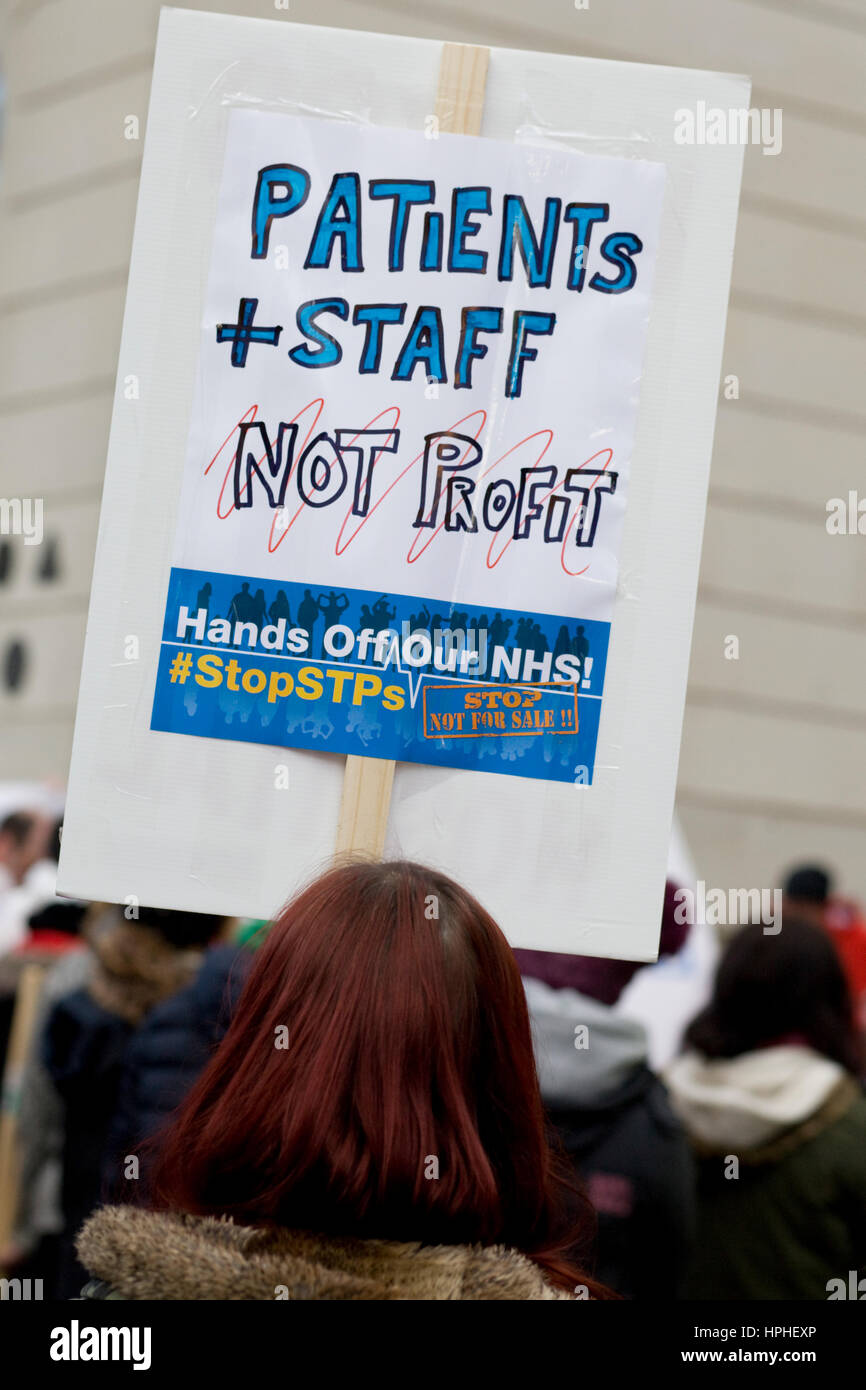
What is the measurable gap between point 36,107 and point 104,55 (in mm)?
592

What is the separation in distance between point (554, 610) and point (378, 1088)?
0.71m

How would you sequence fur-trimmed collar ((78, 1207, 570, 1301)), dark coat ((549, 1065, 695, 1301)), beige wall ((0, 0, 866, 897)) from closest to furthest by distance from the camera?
fur-trimmed collar ((78, 1207, 570, 1301))
dark coat ((549, 1065, 695, 1301))
beige wall ((0, 0, 866, 897))

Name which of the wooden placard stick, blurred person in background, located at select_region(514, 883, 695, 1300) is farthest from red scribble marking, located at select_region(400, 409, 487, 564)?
blurred person in background, located at select_region(514, 883, 695, 1300)

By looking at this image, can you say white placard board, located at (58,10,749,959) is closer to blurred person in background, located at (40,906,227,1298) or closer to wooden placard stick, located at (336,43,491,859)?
wooden placard stick, located at (336,43,491,859)

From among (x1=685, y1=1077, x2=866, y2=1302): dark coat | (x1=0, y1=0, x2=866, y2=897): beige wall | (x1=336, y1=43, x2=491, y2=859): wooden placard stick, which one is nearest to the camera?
(x1=336, y1=43, x2=491, y2=859): wooden placard stick

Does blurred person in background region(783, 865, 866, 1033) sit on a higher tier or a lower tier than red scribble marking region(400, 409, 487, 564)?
lower

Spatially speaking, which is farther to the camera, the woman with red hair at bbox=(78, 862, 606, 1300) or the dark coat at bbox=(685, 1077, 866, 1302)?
the dark coat at bbox=(685, 1077, 866, 1302)

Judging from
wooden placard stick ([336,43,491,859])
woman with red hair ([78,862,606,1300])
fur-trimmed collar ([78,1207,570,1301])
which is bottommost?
fur-trimmed collar ([78,1207,570,1301])

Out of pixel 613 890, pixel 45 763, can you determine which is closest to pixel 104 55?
pixel 45 763

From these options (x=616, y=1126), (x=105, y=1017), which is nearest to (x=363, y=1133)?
(x=616, y=1126)

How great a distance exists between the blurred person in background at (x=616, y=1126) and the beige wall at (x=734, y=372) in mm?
4845

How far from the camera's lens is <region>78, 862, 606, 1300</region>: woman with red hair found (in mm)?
1411

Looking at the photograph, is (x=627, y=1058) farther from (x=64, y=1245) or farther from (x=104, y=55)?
(x=104, y=55)

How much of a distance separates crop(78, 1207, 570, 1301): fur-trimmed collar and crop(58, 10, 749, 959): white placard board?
0.53m
